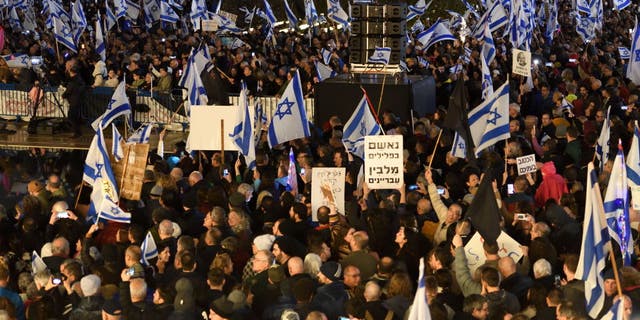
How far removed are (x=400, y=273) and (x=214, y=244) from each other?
2484 mm

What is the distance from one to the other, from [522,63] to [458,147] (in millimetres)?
5956

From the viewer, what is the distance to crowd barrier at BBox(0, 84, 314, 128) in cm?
2609

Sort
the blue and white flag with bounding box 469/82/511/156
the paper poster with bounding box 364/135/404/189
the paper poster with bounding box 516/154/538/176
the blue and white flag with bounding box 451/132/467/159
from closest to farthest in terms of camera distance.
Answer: the paper poster with bounding box 364/135/404/189
the paper poster with bounding box 516/154/538/176
the blue and white flag with bounding box 451/132/467/159
the blue and white flag with bounding box 469/82/511/156

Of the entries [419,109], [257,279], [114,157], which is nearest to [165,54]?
[419,109]

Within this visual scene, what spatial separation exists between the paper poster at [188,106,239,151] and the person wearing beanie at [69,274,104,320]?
5.74 meters

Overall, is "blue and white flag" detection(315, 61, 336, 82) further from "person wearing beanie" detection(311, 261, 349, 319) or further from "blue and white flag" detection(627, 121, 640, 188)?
"person wearing beanie" detection(311, 261, 349, 319)

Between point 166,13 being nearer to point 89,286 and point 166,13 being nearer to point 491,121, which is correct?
point 491,121

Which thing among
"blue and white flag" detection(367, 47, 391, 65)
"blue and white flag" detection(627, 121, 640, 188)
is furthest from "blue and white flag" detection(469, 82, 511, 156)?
"blue and white flag" detection(367, 47, 391, 65)

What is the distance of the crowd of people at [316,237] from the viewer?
34.7 feet

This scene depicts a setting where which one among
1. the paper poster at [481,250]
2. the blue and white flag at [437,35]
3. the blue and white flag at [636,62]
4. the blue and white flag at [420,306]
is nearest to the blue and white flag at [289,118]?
the paper poster at [481,250]

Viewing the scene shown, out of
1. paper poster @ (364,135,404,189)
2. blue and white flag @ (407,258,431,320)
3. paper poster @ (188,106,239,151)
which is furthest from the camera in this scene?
paper poster @ (188,106,239,151)

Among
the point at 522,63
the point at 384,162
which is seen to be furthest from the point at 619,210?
the point at 522,63

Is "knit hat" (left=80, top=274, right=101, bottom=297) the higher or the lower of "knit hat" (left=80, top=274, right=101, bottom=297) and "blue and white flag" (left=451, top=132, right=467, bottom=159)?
the lower

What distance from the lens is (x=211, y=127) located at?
16938 millimetres
